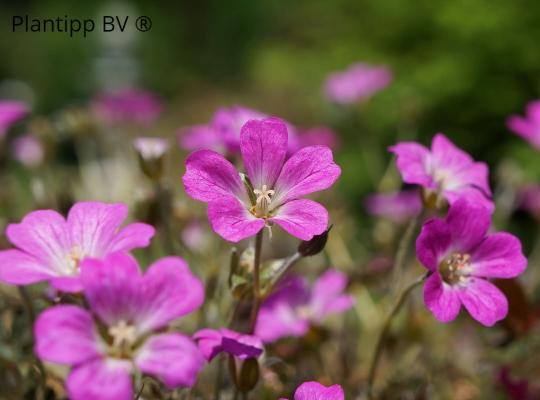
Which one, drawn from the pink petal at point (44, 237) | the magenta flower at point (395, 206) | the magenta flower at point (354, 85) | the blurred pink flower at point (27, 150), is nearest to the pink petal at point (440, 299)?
the pink petal at point (44, 237)

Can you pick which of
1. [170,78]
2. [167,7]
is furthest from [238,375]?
[167,7]

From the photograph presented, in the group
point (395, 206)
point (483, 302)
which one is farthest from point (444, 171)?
point (395, 206)

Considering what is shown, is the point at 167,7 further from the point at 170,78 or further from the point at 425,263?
the point at 425,263

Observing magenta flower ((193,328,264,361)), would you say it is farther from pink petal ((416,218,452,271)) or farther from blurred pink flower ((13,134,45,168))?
blurred pink flower ((13,134,45,168))

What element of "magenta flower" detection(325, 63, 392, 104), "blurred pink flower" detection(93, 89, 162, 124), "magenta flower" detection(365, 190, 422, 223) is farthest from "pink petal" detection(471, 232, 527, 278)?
"blurred pink flower" detection(93, 89, 162, 124)

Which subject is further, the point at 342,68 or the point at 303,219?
the point at 342,68

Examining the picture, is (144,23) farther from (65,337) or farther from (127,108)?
(65,337)

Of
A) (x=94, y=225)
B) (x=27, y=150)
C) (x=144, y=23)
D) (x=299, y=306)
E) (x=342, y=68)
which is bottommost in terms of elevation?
(x=342, y=68)

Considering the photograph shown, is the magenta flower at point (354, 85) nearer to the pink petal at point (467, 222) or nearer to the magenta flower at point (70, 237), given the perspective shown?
the pink petal at point (467, 222)
